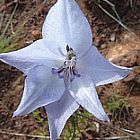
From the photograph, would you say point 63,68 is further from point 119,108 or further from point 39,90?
point 119,108

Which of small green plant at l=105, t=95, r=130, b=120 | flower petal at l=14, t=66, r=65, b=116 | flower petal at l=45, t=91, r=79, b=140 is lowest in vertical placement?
small green plant at l=105, t=95, r=130, b=120

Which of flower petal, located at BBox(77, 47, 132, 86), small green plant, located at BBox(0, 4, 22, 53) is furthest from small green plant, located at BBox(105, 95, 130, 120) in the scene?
flower petal, located at BBox(77, 47, 132, 86)

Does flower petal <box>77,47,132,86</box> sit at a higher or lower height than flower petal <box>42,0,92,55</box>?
lower

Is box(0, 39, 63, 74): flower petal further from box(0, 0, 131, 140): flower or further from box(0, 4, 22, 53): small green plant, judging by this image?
box(0, 4, 22, 53): small green plant

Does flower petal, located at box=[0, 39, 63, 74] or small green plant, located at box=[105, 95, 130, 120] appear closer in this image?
flower petal, located at box=[0, 39, 63, 74]

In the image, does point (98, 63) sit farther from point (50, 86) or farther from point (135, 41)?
point (135, 41)

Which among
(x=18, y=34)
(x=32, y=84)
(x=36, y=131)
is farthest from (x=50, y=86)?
(x=18, y=34)

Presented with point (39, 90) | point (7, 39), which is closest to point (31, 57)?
point (39, 90)
